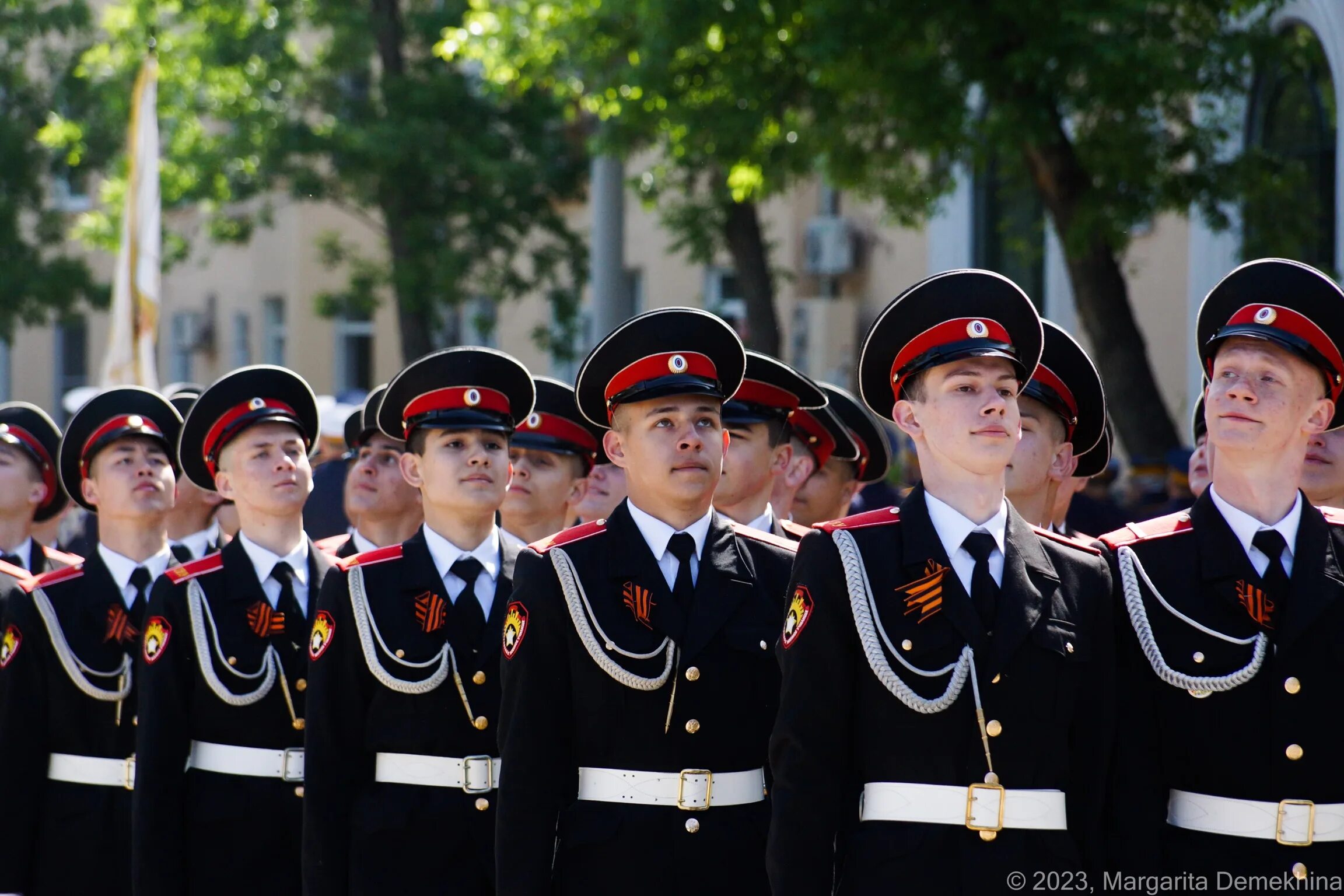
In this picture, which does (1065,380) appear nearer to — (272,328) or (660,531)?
(660,531)

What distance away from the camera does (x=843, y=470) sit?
6.30 m

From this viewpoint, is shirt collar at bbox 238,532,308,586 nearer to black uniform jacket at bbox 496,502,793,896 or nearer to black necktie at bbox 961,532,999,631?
black uniform jacket at bbox 496,502,793,896

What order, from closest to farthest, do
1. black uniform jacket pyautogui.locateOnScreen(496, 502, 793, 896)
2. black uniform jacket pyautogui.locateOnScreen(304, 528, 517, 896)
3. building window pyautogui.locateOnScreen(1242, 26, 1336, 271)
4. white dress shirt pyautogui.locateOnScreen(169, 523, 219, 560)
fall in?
black uniform jacket pyautogui.locateOnScreen(496, 502, 793, 896), black uniform jacket pyautogui.locateOnScreen(304, 528, 517, 896), white dress shirt pyautogui.locateOnScreen(169, 523, 219, 560), building window pyautogui.locateOnScreen(1242, 26, 1336, 271)

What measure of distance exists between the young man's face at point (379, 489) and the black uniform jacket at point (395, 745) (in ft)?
5.93

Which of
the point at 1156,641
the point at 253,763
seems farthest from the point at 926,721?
the point at 253,763

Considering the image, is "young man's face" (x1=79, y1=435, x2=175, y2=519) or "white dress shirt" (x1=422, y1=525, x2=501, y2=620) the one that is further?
"young man's face" (x1=79, y1=435, x2=175, y2=519)

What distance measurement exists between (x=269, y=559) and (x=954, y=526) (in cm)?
240

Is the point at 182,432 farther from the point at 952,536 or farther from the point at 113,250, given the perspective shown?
the point at 113,250

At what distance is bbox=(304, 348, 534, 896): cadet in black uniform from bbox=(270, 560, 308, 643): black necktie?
0.47 meters

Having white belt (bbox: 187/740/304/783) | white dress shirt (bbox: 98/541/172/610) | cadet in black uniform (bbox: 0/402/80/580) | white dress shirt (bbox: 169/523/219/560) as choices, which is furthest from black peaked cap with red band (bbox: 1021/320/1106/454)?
cadet in black uniform (bbox: 0/402/80/580)

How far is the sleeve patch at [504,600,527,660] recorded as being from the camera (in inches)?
155

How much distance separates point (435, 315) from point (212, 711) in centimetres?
1223

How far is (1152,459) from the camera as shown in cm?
1048

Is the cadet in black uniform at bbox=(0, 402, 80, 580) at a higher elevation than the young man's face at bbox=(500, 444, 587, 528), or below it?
higher
